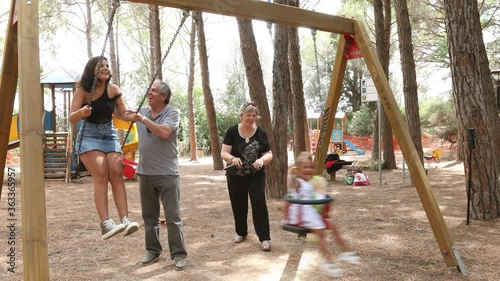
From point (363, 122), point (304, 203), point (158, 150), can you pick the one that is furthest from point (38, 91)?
point (363, 122)

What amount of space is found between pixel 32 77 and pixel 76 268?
2277 mm

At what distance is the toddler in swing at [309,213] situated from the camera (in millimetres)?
3469

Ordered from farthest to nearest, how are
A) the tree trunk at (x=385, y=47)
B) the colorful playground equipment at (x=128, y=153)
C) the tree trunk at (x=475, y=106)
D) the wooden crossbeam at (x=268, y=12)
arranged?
the tree trunk at (x=385, y=47), the colorful playground equipment at (x=128, y=153), the tree trunk at (x=475, y=106), the wooden crossbeam at (x=268, y=12)

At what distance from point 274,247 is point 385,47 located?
9303mm

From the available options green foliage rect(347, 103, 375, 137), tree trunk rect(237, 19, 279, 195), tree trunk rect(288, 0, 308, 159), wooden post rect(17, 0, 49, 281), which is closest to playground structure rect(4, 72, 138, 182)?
tree trunk rect(288, 0, 308, 159)

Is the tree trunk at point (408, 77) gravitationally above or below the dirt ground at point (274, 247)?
above

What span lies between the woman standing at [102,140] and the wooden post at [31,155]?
2.23 ft

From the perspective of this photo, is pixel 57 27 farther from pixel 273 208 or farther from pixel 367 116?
pixel 273 208

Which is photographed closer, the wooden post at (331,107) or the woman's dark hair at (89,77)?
the woman's dark hair at (89,77)

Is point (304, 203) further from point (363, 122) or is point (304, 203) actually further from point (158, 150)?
point (363, 122)

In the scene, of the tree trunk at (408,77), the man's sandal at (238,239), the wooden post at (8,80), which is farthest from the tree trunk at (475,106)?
the wooden post at (8,80)

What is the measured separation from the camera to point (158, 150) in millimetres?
4238

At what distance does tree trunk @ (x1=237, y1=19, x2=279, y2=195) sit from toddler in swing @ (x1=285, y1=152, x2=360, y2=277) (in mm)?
4306

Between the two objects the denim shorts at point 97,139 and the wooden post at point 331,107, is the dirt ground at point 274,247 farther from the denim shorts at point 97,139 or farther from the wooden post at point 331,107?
the denim shorts at point 97,139
